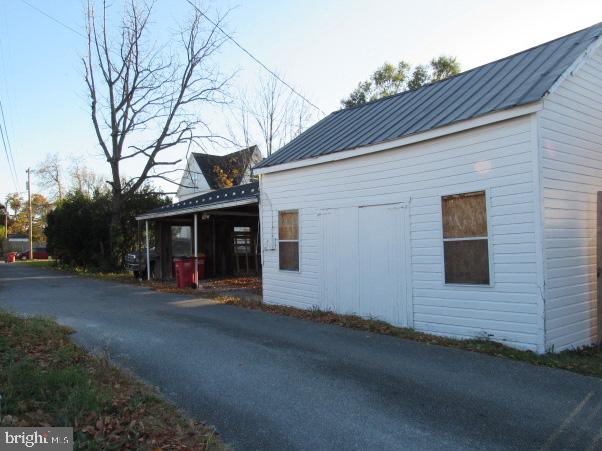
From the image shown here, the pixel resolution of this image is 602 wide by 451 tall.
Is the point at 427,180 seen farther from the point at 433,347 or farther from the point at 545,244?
the point at 433,347

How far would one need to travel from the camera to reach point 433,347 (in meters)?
7.29

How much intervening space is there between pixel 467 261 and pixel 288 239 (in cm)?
473

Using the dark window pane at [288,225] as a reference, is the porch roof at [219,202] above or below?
above

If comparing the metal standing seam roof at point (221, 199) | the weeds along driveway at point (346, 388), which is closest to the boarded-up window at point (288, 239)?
the metal standing seam roof at point (221, 199)

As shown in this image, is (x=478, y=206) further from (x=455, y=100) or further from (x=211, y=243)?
(x=211, y=243)

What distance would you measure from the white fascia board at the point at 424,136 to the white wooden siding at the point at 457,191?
0.12 metres

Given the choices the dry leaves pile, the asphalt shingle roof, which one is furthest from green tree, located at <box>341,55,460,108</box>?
the dry leaves pile

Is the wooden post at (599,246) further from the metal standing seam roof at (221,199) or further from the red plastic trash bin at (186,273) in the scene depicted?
the red plastic trash bin at (186,273)

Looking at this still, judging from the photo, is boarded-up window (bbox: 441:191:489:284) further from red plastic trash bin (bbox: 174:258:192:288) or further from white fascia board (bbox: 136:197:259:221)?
red plastic trash bin (bbox: 174:258:192:288)

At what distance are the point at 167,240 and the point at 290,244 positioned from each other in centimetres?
1061

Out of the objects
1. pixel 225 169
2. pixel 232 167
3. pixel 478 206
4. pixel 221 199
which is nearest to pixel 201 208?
pixel 221 199

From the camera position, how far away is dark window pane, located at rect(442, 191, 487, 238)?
755cm

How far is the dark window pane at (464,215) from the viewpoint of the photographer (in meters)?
7.55

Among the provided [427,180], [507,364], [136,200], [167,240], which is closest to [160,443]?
[507,364]
